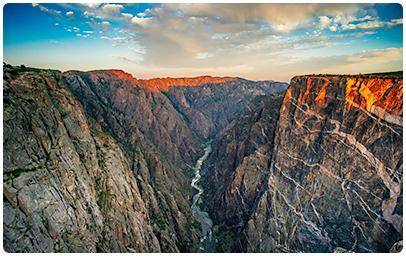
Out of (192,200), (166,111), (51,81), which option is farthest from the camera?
(166,111)

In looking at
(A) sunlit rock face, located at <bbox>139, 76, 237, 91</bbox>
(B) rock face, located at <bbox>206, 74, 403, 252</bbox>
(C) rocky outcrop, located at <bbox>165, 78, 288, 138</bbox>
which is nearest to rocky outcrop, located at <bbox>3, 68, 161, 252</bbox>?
(B) rock face, located at <bbox>206, 74, 403, 252</bbox>

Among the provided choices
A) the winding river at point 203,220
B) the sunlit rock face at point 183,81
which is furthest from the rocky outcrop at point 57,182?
the sunlit rock face at point 183,81

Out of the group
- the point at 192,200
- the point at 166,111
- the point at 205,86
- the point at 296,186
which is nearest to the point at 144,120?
the point at 166,111

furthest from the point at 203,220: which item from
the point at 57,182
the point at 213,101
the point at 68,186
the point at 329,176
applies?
the point at 213,101

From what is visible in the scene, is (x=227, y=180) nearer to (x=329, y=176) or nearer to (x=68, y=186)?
(x=329, y=176)

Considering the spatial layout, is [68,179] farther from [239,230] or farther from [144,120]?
[144,120]

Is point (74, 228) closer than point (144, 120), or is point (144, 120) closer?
point (74, 228)

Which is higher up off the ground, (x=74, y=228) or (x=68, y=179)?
(x=68, y=179)

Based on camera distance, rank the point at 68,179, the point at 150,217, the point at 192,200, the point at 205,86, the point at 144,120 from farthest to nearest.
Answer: the point at 205,86
the point at 144,120
the point at 192,200
the point at 150,217
the point at 68,179
